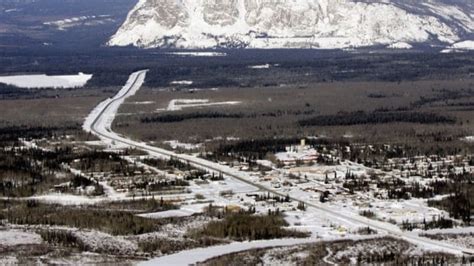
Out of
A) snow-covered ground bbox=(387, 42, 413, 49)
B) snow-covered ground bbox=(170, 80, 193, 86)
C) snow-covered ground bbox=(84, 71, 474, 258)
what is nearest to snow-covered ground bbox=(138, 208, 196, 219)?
snow-covered ground bbox=(84, 71, 474, 258)

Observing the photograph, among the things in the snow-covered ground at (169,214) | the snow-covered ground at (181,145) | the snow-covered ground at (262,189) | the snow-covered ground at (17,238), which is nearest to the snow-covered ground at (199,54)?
the snow-covered ground at (262,189)

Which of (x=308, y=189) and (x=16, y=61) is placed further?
(x=16, y=61)

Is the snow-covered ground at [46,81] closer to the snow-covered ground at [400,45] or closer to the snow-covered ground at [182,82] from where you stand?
the snow-covered ground at [182,82]

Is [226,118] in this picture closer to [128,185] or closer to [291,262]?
[128,185]

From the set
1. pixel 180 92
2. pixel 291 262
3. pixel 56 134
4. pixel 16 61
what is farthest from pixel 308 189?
pixel 16 61

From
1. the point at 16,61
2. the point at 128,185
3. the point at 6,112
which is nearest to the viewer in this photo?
the point at 128,185

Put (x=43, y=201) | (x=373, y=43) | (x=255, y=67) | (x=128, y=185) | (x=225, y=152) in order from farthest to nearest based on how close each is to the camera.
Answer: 1. (x=373, y=43)
2. (x=255, y=67)
3. (x=225, y=152)
4. (x=128, y=185)
5. (x=43, y=201)

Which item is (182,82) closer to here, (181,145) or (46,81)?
(46,81)

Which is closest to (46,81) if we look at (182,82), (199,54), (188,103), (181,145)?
(182,82)
